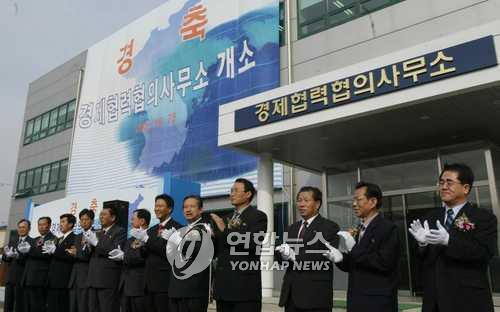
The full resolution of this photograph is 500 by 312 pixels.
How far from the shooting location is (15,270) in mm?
6535

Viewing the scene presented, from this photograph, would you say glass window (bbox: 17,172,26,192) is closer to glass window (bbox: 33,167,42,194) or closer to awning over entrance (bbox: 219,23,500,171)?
glass window (bbox: 33,167,42,194)

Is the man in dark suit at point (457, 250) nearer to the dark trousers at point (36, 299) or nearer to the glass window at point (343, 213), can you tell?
the dark trousers at point (36, 299)

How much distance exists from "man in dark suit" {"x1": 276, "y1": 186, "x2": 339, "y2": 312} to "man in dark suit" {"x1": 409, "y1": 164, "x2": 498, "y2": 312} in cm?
80

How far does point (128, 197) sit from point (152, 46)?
766 centimetres

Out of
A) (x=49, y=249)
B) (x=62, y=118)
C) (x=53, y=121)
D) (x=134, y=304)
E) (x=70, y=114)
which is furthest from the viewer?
(x=53, y=121)

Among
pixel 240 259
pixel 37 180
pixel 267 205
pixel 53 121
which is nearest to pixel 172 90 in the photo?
pixel 267 205

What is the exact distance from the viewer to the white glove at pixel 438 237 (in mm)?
2449

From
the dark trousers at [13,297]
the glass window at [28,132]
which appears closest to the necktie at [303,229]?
the dark trousers at [13,297]

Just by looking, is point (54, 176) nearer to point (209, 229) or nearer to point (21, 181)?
point (21, 181)

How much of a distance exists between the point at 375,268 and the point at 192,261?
5.81 feet

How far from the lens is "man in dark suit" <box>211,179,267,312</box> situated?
3.45 metres

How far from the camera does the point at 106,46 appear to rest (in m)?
17.7

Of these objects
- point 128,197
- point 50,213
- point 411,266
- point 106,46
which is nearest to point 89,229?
point 128,197

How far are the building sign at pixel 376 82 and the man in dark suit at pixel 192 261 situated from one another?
11.7 feet
